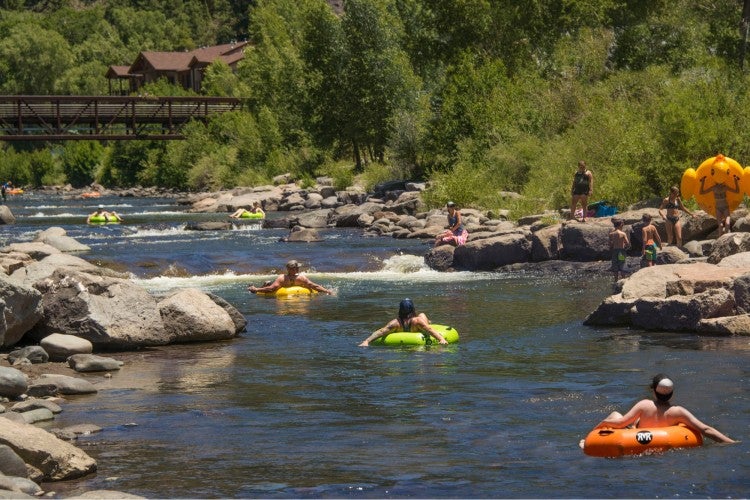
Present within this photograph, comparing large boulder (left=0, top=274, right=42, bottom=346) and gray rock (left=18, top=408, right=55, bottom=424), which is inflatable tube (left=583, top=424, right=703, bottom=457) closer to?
gray rock (left=18, top=408, right=55, bottom=424)

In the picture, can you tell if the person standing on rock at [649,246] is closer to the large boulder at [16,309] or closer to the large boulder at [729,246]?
the large boulder at [729,246]

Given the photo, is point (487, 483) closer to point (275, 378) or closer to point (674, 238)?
point (275, 378)

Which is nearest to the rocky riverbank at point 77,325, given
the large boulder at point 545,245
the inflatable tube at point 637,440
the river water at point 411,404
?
the river water at point 411,404

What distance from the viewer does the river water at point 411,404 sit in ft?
38.3

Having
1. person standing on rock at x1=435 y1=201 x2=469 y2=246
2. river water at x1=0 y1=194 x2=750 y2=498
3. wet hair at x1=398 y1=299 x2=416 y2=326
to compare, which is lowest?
river water at x1=0 y1=194 x2=750 y2=498

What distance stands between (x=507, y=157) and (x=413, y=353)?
23.0m

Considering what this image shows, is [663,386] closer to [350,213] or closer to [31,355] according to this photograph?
[31,355]

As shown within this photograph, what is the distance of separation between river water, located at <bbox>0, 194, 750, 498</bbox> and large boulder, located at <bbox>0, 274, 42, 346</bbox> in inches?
56.2

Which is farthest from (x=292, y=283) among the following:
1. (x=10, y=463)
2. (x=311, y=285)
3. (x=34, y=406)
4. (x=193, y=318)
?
(x=10, y=463)

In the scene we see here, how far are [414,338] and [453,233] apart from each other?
12.6 metres

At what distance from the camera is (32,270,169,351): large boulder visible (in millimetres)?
19141

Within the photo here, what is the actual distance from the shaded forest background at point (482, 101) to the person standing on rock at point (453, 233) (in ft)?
13.6

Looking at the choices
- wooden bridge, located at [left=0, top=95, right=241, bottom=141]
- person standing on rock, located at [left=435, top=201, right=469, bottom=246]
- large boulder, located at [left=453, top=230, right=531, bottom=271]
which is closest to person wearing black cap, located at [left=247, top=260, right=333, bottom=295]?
large boulder, located at [left=453, top=230, right=531, bottom=271]

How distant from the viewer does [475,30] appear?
51.8 metres
